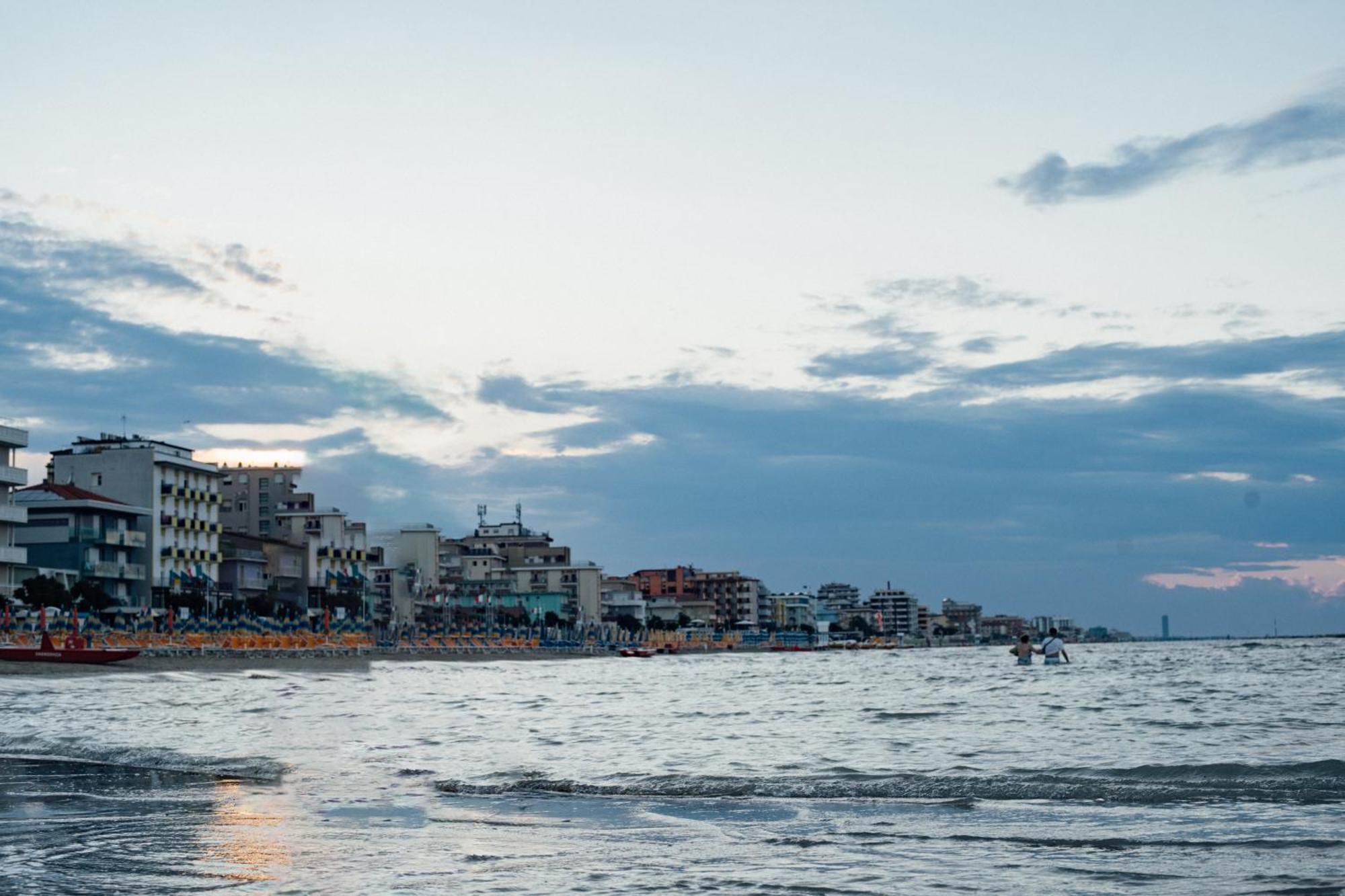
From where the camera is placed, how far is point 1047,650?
214ft

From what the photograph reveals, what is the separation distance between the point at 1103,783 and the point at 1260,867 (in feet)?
18.1

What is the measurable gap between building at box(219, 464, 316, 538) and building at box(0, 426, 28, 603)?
178 ft

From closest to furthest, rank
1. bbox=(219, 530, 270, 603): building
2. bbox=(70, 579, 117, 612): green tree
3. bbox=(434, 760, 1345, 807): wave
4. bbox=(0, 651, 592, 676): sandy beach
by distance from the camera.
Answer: bbox=(434, 760, 1345, 807): wave < bbox=(0, 651, 592, 676): sandy beach < bbox=(70, 579, 117, 612): green tree < bbox=(219, 530, 270, 603): building

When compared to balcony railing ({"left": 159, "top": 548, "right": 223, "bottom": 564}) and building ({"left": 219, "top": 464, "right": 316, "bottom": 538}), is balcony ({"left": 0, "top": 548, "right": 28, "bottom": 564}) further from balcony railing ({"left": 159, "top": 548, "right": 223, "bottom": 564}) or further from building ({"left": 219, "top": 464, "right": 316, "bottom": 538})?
building ({"left": 219, "top": 464, "right": 316, "bottom": 538})

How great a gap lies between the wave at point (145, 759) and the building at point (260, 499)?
118 metres

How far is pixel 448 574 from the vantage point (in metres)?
178

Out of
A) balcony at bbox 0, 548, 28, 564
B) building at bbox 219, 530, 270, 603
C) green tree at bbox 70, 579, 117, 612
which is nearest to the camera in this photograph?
balcony at bbox 0, 548, 28, 564

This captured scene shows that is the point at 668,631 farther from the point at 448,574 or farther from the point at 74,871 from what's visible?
the point at 74,871

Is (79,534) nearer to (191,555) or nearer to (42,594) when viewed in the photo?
(42,594)

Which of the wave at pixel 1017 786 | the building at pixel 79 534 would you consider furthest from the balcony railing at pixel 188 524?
the wave at pixel 1017 786

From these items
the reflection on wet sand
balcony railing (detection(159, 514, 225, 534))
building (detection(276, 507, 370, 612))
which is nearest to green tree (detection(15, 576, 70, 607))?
balcony railing (detection(159, 514, 225, 534))

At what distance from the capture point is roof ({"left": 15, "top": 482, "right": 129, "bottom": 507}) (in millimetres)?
92625

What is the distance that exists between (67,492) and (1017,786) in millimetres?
90886

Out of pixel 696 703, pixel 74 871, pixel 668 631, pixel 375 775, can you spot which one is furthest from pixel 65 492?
pixel 668 631
